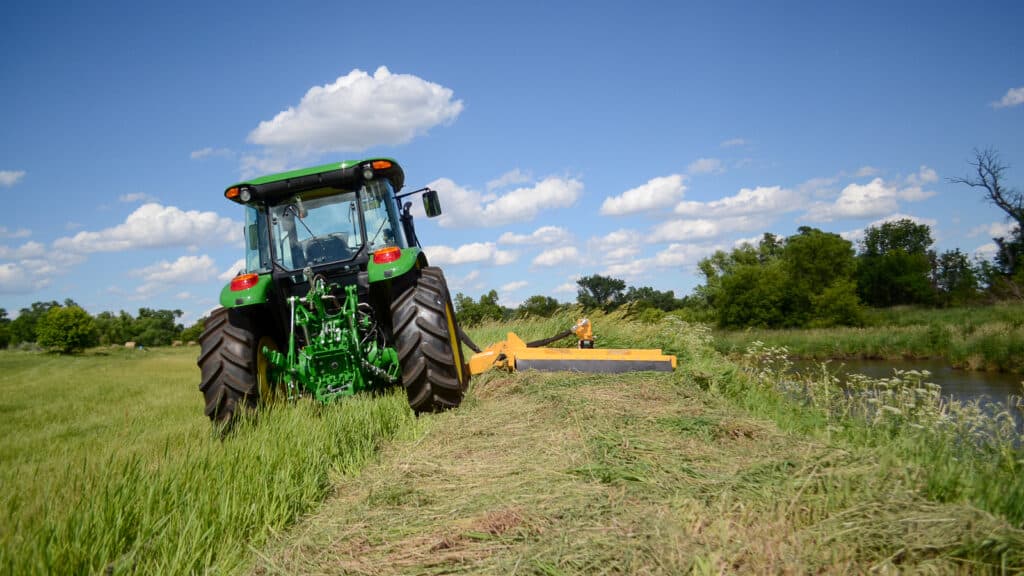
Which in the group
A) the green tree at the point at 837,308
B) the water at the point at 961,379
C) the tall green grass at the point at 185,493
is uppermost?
the tall green grass at the point at 185,493

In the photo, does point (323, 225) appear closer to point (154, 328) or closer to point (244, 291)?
point (244, 291)

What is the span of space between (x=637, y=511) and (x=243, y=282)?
3.98 meters

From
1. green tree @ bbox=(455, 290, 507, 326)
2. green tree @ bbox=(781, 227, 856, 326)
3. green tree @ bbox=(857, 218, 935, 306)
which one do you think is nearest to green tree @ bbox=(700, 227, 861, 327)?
green tree @ bbox=(781, 227, 856, 326)

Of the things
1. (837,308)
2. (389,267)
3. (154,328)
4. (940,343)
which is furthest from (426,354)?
(154,328)

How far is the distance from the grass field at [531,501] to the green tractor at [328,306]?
820 mm

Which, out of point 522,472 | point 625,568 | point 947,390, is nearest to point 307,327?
point 522,472

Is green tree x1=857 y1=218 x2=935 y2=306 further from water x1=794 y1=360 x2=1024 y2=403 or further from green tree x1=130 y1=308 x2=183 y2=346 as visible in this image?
green tree x1=130 y1=308 x2=183 y2=346

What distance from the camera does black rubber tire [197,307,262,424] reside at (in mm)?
4863

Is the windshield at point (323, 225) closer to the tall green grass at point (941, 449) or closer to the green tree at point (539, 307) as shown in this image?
the tall green grass at point (941, 449)

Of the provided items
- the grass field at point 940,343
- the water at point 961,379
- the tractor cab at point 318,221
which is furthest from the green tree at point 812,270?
the tractor cab at point 318,221

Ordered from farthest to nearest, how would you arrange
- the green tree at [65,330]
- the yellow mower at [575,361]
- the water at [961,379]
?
the green tree at [65,330], the water at [961,379], the yellow mower at [575,361]

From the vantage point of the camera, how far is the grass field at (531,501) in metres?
1.95

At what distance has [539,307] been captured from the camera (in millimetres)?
14719

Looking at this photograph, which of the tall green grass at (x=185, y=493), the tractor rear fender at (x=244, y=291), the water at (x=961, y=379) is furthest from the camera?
the water at (x=961, y=379)
